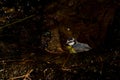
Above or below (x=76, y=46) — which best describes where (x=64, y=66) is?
below

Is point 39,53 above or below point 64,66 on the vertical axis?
above

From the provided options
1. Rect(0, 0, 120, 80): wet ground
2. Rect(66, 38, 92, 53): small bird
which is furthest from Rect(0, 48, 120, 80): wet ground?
Rect(66, 38, 92, 53): small bird

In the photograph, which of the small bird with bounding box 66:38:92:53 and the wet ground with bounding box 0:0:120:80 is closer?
the wet ground with bounding box 0:0:120:80

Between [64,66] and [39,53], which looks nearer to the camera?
[64,66]

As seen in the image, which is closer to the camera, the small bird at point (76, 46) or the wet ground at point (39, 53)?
the wet ground at point (39, 53)

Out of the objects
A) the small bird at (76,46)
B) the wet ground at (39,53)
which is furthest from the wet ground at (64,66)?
the small bird at (76,46)

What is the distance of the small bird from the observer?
2.72 metres

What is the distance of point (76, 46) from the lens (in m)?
2.78

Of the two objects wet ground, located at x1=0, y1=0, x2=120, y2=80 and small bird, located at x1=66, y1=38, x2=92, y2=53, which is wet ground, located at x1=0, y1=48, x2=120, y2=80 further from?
small bird, located at x1=66, y1=38, x2=92, y2=53

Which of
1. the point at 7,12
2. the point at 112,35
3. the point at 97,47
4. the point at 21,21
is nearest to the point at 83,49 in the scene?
the point at 97,47

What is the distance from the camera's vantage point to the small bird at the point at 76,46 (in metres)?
2.72

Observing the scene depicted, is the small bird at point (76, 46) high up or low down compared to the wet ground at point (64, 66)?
up

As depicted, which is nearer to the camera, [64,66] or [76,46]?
[64,66]

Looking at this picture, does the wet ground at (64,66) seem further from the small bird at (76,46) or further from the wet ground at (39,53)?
the small bird at (76,46)
